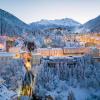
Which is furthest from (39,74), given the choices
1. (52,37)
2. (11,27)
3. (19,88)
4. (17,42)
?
(11,27)

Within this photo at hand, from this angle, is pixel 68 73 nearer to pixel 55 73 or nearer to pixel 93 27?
pixel 55 73

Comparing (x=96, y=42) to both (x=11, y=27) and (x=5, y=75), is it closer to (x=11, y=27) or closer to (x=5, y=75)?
(x=5, y=75)

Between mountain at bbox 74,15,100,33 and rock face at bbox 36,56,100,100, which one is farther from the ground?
mountain at bbox 74,15,100,33

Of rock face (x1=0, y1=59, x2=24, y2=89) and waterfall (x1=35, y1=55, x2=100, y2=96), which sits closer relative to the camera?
rock face (x1=0, y1=59, x2=24, y2=89)

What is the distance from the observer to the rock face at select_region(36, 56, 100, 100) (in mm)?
43719

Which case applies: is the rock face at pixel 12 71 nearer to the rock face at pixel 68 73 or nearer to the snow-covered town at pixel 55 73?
the snow-covered town at pixel 55 73

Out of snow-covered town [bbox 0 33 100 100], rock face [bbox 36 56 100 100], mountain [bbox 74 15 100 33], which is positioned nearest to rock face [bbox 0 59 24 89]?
snow-covered town [bbox 0 33 100 100]

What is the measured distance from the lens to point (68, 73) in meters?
45.5

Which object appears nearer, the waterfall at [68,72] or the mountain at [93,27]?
the waterfall at [68,72]

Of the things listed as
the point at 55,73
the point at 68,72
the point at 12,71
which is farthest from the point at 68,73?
the point at 12,71

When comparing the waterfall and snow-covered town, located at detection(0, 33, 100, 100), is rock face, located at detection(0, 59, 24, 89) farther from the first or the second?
the waterfall

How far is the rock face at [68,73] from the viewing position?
43.7 metres

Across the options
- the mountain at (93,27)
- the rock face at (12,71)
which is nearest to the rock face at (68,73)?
the rock face at (12,71)

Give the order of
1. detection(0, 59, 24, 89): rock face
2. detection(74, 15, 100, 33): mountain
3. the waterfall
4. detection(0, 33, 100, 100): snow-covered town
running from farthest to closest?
detection(74, 15, 100, 33): mountain < the waterfall < detection(0, 33, 100, 100): snow-covered town < detection(0, 59, 24, 89): rock face
